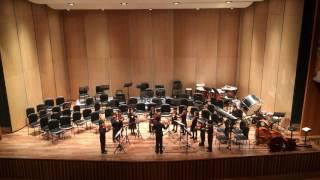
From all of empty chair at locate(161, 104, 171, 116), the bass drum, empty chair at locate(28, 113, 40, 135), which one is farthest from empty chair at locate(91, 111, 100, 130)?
the bass drum

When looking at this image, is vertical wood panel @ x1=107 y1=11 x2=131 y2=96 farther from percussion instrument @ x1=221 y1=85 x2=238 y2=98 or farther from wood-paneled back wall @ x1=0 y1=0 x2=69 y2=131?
percussion instrument @ x1=221 y1=85 x2=238 y2=98

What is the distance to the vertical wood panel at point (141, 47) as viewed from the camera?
1256cm

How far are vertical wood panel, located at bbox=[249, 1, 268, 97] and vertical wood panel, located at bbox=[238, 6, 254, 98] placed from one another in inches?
11.4

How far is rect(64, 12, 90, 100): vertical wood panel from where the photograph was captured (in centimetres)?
1250

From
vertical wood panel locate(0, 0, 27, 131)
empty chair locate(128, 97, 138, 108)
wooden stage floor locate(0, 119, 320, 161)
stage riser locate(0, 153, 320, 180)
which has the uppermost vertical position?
vertical wood panel locate(0, 0, 27, 131)

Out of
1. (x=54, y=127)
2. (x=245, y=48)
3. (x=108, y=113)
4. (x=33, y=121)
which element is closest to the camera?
(x=54, y=127)

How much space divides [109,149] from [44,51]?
16.7ft

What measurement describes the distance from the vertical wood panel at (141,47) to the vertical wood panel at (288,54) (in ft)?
17.6

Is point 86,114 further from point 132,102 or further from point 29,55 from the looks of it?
point 29,55

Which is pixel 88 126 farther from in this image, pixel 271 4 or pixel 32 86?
pixel 271 4

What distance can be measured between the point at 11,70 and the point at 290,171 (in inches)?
327

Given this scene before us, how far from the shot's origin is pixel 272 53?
10023mm

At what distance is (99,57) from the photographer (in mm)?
12828

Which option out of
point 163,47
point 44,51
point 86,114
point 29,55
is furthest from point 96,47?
point 86,114
